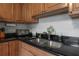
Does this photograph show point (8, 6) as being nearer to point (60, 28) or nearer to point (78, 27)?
point (60, 28)

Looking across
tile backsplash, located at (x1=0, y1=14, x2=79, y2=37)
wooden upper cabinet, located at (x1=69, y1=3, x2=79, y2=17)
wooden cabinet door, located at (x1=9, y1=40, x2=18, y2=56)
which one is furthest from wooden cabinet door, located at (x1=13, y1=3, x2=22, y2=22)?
wooden upper cabinet, located at (x1=69, y1=3, x2=79, y2=17)

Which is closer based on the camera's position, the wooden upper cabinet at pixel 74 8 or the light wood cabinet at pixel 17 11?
the wooden upper cabinet at pixel 74 8

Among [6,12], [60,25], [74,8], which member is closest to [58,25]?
[60,25]

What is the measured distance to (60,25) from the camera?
127cm

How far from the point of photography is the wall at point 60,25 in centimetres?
117

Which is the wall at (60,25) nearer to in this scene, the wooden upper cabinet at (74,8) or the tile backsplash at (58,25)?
the tile backsplash at (58,25)

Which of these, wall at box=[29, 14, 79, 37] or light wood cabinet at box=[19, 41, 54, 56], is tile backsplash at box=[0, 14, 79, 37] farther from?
light wood cabinet at box=[19, 41, 54, 56]

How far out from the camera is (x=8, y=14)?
127cm

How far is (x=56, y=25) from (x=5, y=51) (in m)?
0.64

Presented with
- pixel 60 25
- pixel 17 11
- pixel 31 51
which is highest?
pixel 17 11

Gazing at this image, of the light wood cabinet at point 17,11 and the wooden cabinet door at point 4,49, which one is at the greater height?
the light wood cabinet at point 17,11

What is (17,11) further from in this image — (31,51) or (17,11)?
(31,51)

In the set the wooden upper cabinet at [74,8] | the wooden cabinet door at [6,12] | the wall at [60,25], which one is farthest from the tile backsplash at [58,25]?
the wooden upper cabinet at [74,8]

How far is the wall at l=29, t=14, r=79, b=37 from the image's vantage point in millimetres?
1167
